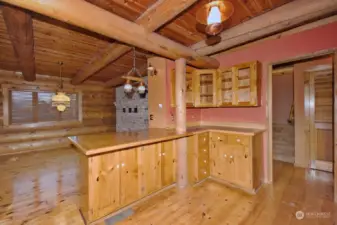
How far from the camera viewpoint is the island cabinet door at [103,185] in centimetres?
183

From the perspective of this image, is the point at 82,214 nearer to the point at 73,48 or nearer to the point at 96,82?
the point at 73,48

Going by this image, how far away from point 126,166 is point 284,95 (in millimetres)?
4192

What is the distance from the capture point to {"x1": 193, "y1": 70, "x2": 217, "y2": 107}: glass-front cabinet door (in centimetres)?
329

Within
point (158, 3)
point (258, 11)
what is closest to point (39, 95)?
point (158, 3)

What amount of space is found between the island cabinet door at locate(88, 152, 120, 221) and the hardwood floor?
0.86 ft

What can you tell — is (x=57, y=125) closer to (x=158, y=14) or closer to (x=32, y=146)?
(x=32, y=146)

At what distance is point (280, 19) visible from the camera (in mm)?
2115

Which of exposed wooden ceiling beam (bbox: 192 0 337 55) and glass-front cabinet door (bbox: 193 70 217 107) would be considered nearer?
exposed wooden ceiling beam (bbox: 192 0 337 55)

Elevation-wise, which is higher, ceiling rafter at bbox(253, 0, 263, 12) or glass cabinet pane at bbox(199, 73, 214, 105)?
ceiling rafter at bbox(253, 0, 263, 12)

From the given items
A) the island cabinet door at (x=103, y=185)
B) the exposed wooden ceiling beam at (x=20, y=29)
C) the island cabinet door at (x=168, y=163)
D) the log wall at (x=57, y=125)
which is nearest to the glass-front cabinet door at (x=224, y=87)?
the island cabinet door at (x=168, y=163)

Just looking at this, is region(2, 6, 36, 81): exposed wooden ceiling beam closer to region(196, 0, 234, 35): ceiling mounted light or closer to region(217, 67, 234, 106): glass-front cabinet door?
region(196, 0, 234, 35): ceiling mounted light

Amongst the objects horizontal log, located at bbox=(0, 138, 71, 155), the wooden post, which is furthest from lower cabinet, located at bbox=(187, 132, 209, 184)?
horizontal log, located at bbox=(0, 138, 71, 155)

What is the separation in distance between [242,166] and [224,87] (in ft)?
5.03

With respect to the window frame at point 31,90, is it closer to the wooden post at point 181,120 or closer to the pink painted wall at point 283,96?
the wooden post at point 181,120
